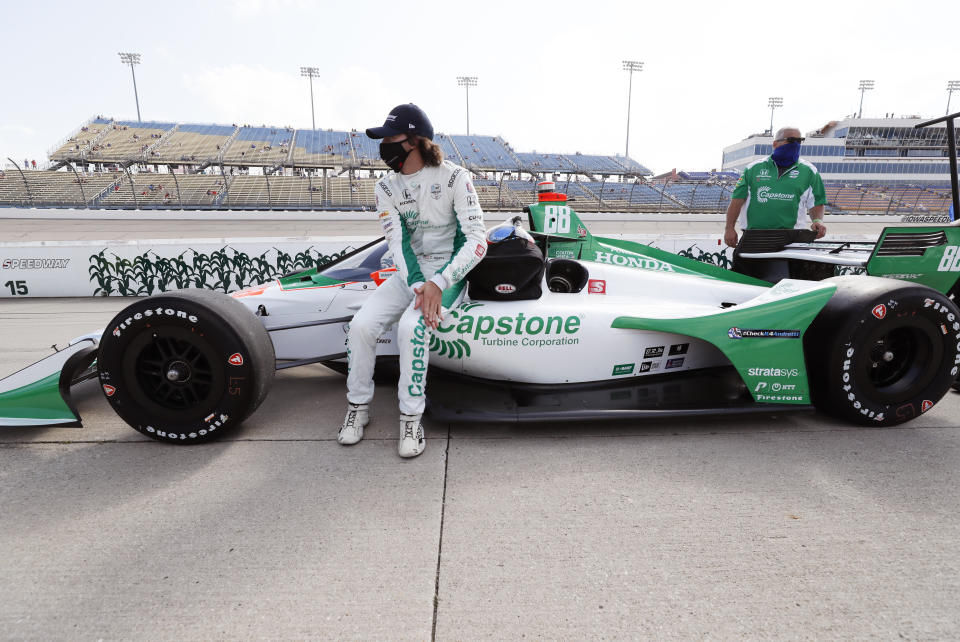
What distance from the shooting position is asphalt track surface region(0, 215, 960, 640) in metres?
1.63

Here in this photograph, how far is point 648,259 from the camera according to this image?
4109 mm

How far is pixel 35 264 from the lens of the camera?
8273mm

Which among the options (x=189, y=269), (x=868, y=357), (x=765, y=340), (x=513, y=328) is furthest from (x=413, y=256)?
(x=189, y=269)

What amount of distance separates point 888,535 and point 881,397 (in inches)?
48.3

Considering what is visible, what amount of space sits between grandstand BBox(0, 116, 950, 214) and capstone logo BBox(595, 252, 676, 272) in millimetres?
23618

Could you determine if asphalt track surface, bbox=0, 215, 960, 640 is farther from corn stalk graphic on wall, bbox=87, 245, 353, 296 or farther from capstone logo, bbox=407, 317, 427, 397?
corn stalk graphic on wall, bbox=87, 245, 353, 296

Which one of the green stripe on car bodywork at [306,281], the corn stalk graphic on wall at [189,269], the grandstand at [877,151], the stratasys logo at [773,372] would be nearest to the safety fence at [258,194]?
the corn stalk graphic on wall at [189,269]

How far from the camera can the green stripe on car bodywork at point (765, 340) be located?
9.23 ft

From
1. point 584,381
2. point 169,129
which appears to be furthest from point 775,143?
point 169,129

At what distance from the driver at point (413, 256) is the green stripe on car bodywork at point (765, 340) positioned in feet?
3.55

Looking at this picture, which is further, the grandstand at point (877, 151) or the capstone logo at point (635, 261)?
the grandstand at point (877, 151)

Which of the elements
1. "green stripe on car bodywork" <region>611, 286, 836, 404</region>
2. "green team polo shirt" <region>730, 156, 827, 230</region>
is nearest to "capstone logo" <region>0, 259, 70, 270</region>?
"green stripe on car bodywork" <region>611, 286, 836, 404</region>

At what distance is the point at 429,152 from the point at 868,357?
8.81 ft

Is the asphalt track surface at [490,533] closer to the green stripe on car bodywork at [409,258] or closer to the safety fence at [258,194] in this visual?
the green stripe on car bodywork at [409,258]
